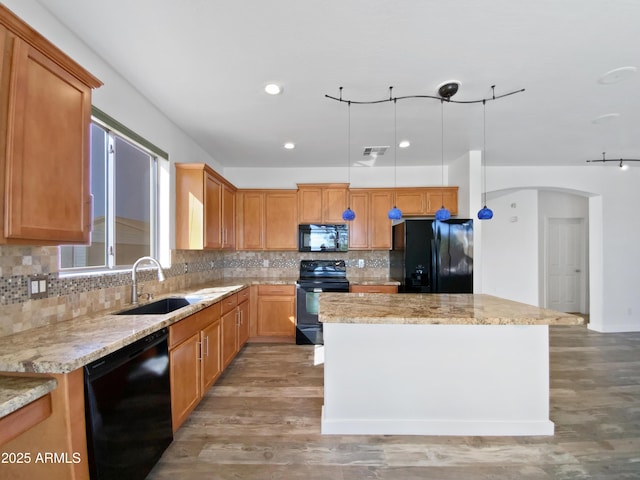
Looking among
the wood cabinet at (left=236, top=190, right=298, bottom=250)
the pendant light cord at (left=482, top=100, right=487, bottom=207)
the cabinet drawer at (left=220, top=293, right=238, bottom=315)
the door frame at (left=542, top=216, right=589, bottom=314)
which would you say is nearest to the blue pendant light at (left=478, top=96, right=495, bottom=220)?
the pendant light cord at (left=482, top=100, right=487, bottom=207)

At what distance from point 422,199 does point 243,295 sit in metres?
3.06

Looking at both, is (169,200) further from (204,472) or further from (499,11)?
(499,11)

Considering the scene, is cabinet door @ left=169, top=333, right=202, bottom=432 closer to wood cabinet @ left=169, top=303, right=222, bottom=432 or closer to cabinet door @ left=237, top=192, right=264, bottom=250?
wood cabinet @ left=169, top=303, right=222, bottom=432

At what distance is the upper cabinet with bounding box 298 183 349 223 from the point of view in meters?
4.22

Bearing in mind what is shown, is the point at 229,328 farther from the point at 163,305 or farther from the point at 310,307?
the point at 310,307

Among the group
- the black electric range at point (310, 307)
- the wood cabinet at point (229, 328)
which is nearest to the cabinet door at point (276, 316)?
the black electric range at point (310, 307)

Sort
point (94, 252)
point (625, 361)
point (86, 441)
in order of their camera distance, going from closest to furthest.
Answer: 1. point (86, 441)
2. point (94, 252)
3. point (625, 361)

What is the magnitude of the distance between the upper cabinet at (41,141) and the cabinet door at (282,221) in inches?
111

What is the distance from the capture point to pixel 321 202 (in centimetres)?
424

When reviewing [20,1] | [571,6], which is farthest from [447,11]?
[20,1]

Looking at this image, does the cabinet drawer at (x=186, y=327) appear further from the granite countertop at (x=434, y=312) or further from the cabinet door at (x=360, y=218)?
the cabinet door at (x=360, y=218)

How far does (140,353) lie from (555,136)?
4727 mm

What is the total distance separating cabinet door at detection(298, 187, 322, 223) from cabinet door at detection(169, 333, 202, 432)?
245 centimetres

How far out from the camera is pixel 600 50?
1884mm
